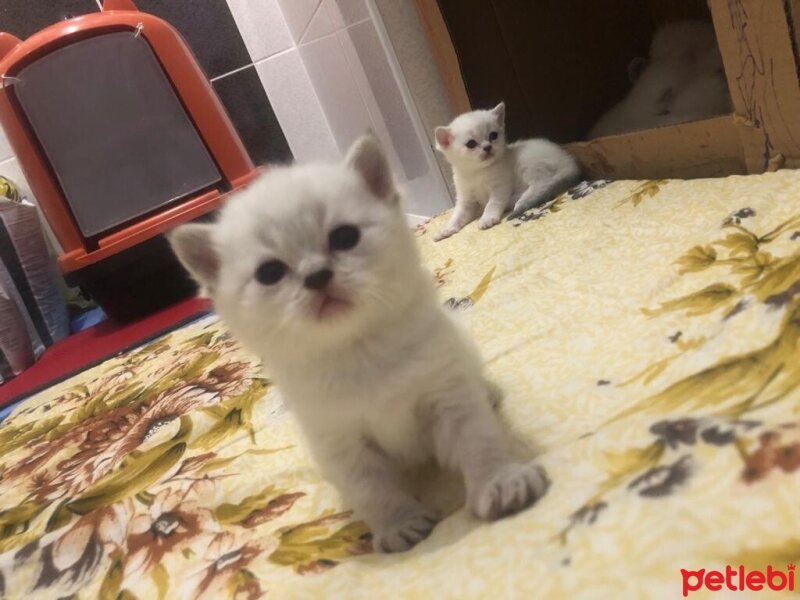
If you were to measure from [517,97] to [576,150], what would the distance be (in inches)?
16.3

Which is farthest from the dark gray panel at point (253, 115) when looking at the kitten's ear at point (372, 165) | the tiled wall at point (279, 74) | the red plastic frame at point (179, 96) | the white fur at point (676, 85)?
the kitten's ear at point (372, 165)

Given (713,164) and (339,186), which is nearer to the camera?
(339,186)

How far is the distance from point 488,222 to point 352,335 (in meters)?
1.17

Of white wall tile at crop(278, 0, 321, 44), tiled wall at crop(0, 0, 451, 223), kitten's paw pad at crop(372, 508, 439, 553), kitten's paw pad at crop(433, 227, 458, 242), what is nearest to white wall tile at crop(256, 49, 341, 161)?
tiled wall at crop(0, 0, 451, 223)

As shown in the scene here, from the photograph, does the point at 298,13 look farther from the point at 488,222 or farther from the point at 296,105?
the point at 488,222

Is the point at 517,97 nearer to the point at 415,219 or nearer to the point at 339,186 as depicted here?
the point at 415,219

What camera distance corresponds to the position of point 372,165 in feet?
2.71

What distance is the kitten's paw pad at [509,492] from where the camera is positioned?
0.63 metres

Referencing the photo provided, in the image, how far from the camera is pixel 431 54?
2.02 meters

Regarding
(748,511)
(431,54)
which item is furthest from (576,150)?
(748,511)

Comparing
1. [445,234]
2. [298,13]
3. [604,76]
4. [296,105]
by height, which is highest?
[298,13]
